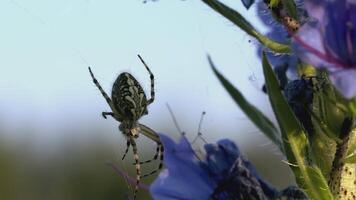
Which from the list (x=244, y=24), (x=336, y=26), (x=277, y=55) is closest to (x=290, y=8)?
(x=244, y=24)

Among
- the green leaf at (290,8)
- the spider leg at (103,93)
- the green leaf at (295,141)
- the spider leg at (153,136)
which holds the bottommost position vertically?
the green leaf at (295,141)

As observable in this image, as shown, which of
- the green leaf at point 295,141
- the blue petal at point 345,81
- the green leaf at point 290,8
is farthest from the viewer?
the green leaf at point 290,8

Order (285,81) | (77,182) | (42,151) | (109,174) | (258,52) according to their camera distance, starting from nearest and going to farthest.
Answer: (285,81) → (258,52) → (109,174) → (77,182) → (42,151)

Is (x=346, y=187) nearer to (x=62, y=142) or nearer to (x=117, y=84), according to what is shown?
(x=117, y=84)

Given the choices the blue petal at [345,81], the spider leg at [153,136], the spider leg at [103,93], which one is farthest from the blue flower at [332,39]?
the spider leg at [103,93]

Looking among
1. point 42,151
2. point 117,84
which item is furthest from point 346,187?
point 42,151

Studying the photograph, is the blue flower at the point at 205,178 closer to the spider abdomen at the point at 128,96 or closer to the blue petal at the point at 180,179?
the blue petal at the point at 180,179
